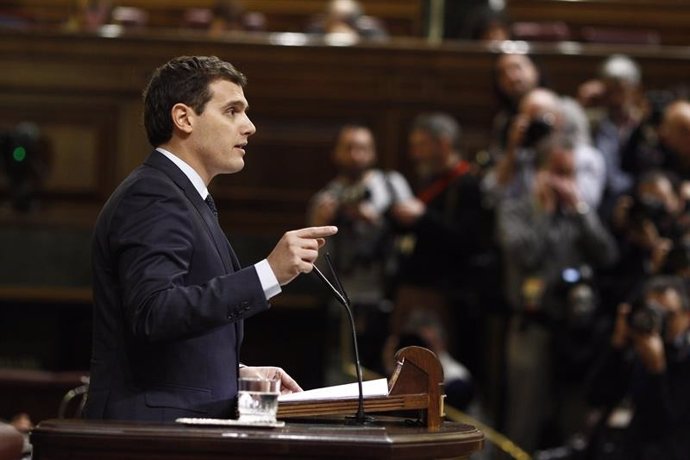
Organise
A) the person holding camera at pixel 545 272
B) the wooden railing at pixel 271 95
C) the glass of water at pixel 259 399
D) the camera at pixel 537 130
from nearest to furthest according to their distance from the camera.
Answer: the glass of water at pixel 259 399 < the person holding camera at pixel 545 272 < the camera at pixel 537 130 < the wooden railing at pixel 271 95

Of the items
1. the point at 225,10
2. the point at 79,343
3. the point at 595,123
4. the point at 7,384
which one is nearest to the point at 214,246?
the point at 7,384

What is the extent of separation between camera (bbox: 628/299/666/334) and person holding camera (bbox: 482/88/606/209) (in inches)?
43.9

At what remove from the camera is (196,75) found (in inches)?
108

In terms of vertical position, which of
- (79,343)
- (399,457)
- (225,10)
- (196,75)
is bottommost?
(79,343)

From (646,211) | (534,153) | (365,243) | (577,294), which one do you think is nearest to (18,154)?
(365,243)

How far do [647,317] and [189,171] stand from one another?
2.86m

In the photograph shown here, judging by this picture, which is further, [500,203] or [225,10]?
[225,10]

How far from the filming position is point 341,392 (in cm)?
268

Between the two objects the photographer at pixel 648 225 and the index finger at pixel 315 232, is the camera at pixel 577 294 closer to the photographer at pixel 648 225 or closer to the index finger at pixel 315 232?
the photographer at pixel 648 225

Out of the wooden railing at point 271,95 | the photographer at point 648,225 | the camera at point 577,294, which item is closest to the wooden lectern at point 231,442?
the camera at point 577,294

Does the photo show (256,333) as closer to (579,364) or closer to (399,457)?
(579,364)

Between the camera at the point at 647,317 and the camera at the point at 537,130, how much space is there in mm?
1202

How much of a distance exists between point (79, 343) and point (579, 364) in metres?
2.87

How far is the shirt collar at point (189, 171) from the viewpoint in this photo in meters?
2.74
